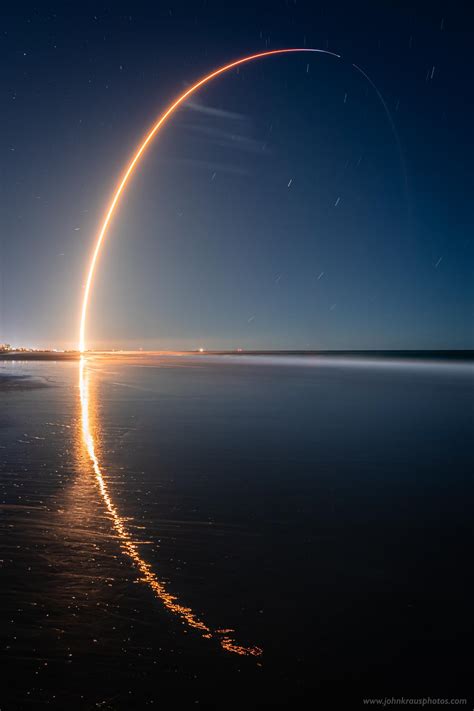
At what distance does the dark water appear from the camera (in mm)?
4430

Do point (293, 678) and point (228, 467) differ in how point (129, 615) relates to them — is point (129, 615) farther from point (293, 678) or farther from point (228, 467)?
point (228, 467)

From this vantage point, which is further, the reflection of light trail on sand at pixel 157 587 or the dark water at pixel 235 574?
the reflection of light trail on sand at pixel 157 587

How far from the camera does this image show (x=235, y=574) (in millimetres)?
6328

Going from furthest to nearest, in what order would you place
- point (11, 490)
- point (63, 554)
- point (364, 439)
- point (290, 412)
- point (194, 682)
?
point (290, 412), point (364, 439), point (11, 490), point (63, 554), point (194, 682)

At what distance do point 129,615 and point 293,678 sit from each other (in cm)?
166

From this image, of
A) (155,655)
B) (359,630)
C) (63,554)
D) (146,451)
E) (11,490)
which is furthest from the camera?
(146,451)

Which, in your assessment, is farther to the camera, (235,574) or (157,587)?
(235,574)

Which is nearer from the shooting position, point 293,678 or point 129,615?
point 293,678

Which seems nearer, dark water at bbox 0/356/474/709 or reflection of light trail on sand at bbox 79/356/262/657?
dark water at bbox 0/356/474/709

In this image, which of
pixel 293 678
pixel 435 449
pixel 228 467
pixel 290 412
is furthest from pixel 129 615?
pixel 290 412

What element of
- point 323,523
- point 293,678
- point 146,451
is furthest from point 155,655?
point 146,451

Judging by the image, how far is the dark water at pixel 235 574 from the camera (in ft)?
14.5

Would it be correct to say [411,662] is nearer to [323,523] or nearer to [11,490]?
[323,523]

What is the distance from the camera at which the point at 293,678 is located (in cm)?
444
